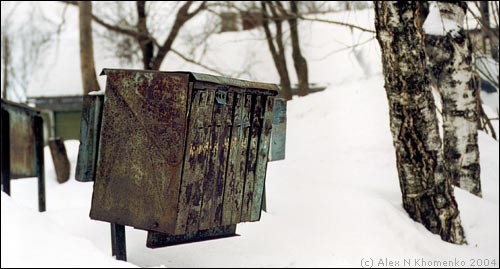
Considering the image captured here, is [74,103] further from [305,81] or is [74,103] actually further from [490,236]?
[490,236]

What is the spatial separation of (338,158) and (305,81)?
822 cm

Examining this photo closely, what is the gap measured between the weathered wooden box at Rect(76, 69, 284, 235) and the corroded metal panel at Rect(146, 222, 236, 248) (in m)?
0.11

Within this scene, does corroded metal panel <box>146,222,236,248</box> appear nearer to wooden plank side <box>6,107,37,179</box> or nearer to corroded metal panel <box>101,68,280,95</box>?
corroded metal panel <box>101,68,280,95</box>

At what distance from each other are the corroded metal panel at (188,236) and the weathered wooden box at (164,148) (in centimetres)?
11

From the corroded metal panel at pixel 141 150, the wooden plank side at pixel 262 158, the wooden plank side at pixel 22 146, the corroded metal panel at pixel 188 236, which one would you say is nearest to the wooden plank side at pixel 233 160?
the corroded metal panel at pixel 188 236

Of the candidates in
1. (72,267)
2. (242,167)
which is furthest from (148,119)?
(72,267)

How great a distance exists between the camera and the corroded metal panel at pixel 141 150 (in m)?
3.55

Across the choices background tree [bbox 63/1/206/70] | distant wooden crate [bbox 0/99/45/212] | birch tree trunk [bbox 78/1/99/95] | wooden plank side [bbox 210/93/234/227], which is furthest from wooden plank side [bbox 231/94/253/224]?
background tree [bbox 63/1/206/70]

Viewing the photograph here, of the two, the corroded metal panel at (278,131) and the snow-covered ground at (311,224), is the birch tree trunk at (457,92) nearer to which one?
the snow-covered ground at (311,224)

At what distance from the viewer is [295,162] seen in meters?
8.65

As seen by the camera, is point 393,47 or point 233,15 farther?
point 233,15

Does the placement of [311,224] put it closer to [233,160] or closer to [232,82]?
[233,160]

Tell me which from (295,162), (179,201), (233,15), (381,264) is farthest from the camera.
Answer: (233,15)

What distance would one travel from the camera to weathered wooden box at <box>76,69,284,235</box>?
3.56 meters
